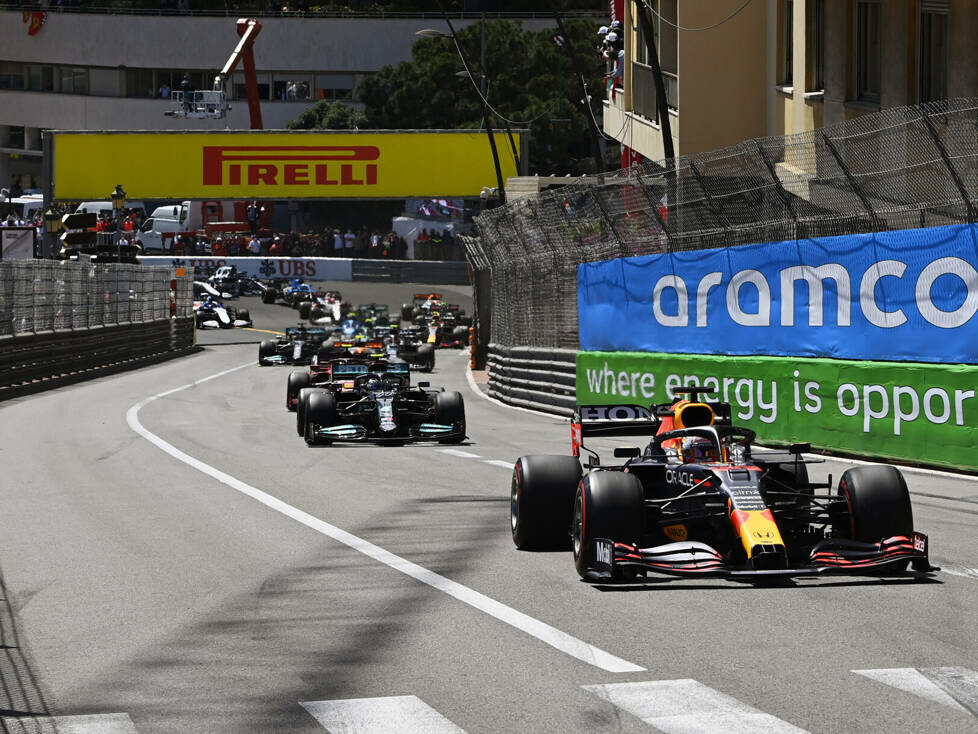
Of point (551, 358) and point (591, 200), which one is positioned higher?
point (591, 200)

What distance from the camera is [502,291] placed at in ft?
95.1

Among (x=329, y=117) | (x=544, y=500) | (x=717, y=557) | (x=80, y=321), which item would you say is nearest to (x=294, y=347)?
(x=80, y=321)

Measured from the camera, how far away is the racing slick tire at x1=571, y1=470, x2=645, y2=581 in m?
8.27

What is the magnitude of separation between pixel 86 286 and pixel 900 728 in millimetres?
34311

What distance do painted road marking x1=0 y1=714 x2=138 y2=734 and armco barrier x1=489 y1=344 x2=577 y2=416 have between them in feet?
55.6

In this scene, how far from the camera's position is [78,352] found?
3612 centimetres

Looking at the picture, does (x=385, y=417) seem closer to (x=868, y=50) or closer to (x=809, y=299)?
(x=809, y=299)

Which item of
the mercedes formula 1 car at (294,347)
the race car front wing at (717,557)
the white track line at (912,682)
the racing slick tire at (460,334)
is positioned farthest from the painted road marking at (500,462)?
the racing slick tire at (460,334)

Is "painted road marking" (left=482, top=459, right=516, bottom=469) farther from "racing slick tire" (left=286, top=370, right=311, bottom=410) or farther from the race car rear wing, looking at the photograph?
"racing slick tire" (left=286, top=370, right=311, bottom=410)

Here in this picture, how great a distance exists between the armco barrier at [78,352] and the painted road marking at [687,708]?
80.3 feet

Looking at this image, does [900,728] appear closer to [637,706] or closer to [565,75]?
[637,706]

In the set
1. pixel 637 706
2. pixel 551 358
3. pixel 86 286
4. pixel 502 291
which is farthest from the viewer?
pixel 86 286

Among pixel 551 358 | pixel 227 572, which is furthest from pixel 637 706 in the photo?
pixel 551 358

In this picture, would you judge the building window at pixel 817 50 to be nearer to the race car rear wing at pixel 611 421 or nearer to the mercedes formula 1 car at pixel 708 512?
the race car rear wing at pixel 611 421
